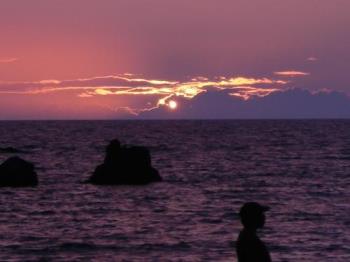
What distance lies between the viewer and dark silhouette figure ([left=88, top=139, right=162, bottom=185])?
56.2m

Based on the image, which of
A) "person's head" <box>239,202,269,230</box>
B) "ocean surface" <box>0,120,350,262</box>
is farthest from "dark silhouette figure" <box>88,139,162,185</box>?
"person's head" <box>239,202,269,230</box>

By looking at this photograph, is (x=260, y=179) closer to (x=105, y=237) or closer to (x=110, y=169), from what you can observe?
(x=110, y=169)

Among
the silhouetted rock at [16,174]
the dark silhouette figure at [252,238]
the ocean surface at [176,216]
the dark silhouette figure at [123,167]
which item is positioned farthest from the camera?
the dark silhouette figure at [123,167]

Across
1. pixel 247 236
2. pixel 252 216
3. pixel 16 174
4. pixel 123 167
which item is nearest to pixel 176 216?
pixel 123 167

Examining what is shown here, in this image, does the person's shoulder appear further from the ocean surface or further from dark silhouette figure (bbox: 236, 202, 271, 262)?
the ocean surface

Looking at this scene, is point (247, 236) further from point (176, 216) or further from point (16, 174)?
point (16, 174)

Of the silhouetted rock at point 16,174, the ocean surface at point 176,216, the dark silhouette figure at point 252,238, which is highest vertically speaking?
the dark silhouette figure at point 252,238

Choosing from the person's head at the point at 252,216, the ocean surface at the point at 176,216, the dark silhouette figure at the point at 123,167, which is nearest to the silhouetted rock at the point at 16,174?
the ocean surface at the point at 176,216

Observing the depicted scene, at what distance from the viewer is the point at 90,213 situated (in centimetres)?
4175

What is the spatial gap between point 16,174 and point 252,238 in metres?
45.7

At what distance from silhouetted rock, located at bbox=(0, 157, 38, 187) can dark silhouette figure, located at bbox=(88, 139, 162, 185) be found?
5.32 meters

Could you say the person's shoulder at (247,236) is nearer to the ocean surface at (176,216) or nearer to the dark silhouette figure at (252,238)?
the dark silhouette figure at (252,238)

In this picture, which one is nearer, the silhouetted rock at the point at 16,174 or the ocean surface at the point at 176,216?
the ocean surface at the point at 176,216

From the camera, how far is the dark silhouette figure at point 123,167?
56.2m
